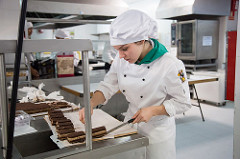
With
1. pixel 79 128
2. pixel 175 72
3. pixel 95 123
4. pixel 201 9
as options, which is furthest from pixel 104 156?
pixel 201 9

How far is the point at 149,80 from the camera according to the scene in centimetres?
155

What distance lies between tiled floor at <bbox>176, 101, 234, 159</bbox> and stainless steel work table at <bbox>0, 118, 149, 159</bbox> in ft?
6.57

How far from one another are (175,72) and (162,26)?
632 cm

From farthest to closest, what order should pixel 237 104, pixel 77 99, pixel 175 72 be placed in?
1. pixel 77 99
2. pixel 237 104
3. pixel 175 72

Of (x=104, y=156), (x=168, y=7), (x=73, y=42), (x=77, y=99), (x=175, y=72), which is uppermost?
(x=168, y=7)

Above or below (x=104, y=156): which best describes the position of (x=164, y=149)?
below

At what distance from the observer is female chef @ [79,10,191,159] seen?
4.59 feet

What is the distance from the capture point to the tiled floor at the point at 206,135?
3098mm

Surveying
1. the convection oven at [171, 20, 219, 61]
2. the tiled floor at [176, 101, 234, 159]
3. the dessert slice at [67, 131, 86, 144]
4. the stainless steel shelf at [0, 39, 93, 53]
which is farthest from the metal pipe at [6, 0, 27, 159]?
the convection oven at [171, 20, 219, 61]

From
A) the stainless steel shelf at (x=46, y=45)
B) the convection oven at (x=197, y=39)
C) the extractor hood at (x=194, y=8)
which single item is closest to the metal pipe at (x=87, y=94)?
the stainless steel shelf at (x=46, y=45)

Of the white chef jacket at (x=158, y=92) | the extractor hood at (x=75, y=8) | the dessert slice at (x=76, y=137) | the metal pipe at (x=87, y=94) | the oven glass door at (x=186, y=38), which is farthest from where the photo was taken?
the oven glass door at (x=186, y=38)

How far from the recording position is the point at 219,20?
609cm

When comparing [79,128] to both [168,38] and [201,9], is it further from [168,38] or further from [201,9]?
[168,38]

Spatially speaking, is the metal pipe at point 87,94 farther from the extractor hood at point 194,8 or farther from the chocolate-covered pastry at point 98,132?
the extractor hood at point 194,8
